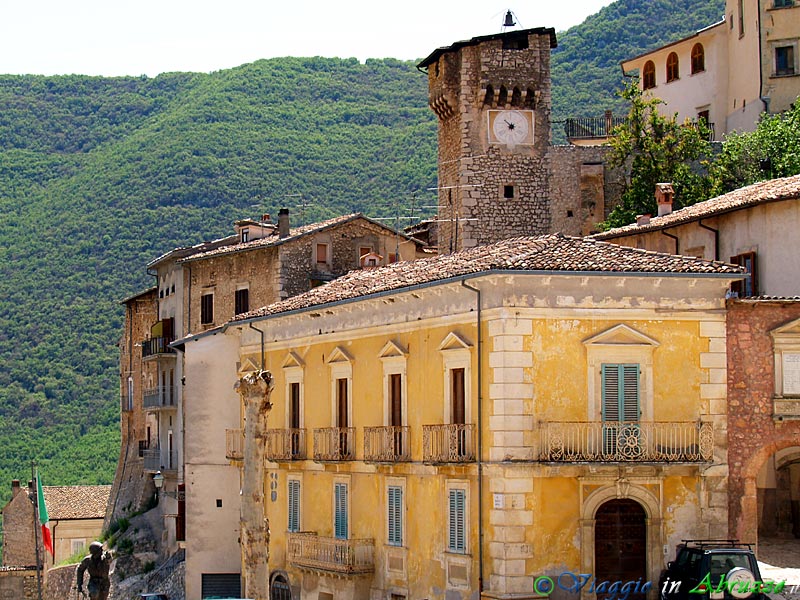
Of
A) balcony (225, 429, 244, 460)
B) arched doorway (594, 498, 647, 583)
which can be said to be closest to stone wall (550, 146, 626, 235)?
balcony (225, 429, 244, 460)

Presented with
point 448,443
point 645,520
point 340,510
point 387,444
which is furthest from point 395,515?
point 645,520

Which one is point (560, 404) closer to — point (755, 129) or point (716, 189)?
point (716, 189)

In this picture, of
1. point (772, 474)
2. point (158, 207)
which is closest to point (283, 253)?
point (772, 474)

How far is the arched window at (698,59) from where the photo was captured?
7062 cm

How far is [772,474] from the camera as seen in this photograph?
37.7 metres

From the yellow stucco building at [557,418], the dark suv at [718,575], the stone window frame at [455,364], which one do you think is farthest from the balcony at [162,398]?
the dark suv at [718,575]

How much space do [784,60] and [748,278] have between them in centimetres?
2855

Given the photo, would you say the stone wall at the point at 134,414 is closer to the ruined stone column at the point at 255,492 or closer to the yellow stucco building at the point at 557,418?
the yellow stucco building at the point at 557,418

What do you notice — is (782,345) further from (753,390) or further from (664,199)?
(664,199)

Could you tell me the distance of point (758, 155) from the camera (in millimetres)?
59188

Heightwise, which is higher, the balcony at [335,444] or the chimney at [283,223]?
the chimney at [283,223]

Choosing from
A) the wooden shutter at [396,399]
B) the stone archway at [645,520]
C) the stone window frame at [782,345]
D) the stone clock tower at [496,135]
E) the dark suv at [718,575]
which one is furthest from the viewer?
the stone clock tower at [496,135]

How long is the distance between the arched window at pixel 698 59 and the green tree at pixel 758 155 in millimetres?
9508

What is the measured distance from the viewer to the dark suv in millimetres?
29844
